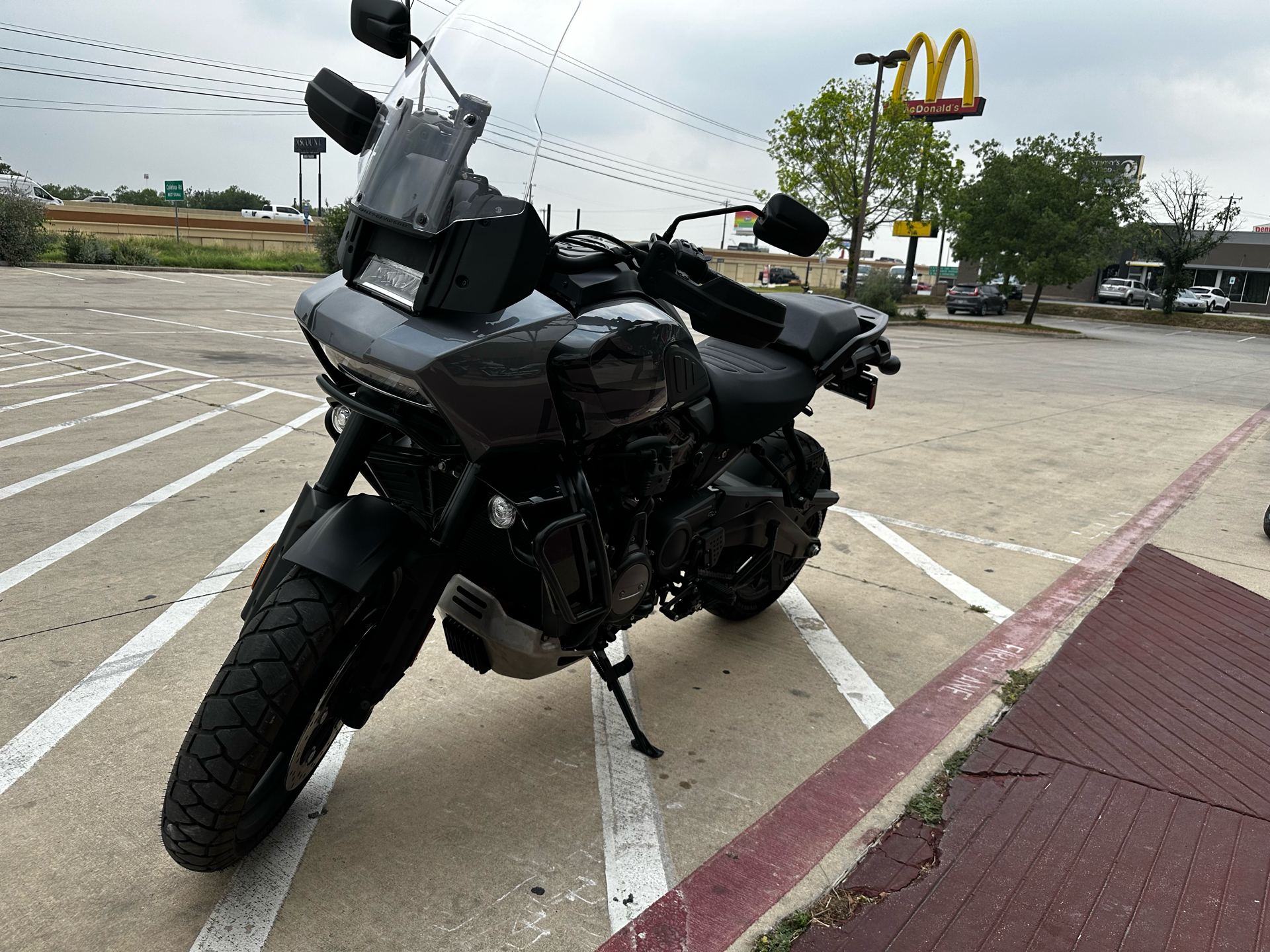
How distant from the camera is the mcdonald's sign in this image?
1854 inches

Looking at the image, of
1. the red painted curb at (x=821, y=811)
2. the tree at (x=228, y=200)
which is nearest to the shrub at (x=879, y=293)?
the red painted curb at (x=821, y=811)

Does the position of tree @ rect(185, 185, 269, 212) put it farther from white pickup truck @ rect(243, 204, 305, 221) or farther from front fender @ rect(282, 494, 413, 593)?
front fender @ rect(282, 494, 413, 593)

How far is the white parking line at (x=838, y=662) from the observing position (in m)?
3.53

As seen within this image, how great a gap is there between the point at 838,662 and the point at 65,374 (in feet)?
29.4

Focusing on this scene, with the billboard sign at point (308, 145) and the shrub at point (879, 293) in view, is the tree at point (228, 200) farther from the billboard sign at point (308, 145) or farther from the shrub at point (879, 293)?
the shrub at point (879, 293)

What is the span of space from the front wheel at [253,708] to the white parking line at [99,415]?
5.48m

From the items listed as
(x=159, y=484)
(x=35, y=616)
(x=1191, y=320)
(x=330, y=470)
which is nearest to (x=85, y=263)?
→ (x=159, y=484)

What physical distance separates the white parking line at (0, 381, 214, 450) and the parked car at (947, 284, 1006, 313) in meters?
35.8

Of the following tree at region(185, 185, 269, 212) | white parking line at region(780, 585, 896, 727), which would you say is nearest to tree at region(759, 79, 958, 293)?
white parking line at region(780, 585, 896, 727)

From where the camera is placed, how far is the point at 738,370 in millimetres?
3244

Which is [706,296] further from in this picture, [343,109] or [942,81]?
[942,81]

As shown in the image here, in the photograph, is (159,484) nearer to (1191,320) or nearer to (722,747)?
(722,747)

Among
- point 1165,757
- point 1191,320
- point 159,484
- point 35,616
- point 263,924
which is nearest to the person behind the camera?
point 263,924

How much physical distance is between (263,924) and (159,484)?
166 inches
